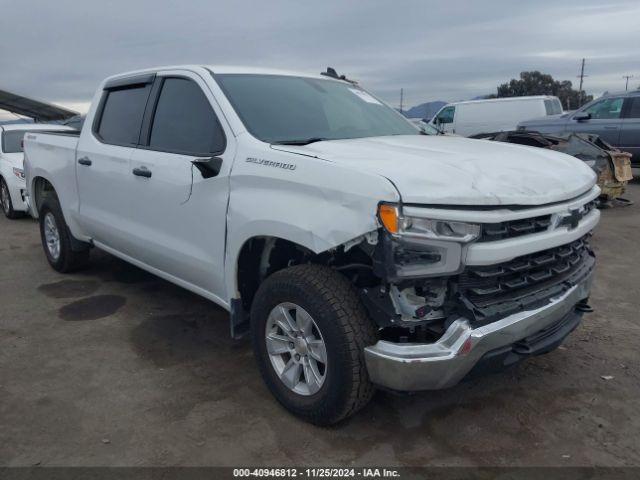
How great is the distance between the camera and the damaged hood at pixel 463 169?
2.59 m

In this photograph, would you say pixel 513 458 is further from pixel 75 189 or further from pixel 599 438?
pixel 75 189

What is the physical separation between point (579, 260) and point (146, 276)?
4282 millimetres

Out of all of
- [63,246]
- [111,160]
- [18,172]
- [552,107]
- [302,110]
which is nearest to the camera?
[302,110]

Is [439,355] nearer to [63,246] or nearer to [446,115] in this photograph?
[63,246]

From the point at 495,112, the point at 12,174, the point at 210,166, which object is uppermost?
the point at 210,166

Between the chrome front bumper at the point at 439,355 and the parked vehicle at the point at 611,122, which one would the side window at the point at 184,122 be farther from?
the parked vehicle at the point at 611,122

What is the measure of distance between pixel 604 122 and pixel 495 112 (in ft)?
22.2

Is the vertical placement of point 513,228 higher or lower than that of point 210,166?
lower

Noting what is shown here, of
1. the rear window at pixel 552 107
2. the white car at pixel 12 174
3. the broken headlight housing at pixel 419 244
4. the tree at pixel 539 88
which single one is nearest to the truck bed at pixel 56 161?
the white car at pixel 12 174

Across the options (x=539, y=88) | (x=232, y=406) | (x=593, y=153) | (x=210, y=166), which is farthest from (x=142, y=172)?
(x=539, y=88)

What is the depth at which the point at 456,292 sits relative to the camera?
8.68 feet

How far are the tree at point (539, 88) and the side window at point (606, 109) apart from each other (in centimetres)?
4299

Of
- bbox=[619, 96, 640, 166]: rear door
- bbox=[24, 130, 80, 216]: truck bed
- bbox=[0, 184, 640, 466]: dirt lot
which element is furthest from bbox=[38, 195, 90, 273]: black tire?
bbox=[619, 96, 640, 166]: rear door

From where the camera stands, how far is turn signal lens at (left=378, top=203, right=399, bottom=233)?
253 centimetres
